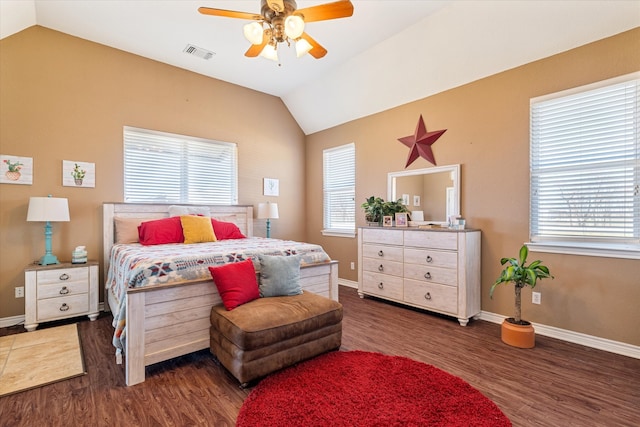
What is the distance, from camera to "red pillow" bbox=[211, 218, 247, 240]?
4.02m

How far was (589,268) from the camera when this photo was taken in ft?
8.87

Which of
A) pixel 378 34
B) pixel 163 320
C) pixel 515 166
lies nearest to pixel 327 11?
pixel 378 34

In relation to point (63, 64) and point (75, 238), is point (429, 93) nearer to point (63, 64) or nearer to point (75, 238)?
point (63, 64)

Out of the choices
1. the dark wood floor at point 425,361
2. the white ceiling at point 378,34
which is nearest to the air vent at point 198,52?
the white ceiling at point 378,34

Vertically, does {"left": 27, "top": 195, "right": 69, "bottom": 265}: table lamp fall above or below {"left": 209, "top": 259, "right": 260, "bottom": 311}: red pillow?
above

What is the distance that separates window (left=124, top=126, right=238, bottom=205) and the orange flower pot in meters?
4.00

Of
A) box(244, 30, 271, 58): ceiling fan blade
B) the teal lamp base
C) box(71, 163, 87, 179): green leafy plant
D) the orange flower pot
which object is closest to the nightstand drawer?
the teal lamp base

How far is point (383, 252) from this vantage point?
3922mm

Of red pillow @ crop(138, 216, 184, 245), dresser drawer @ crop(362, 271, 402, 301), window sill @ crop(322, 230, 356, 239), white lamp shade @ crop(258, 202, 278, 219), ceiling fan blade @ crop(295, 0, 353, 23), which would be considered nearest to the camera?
ceiling fan blade @ crop(295, 0, 353, 23)

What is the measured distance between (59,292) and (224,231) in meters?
1.81

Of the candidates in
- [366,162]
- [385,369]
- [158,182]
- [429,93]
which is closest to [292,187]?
[366,162]

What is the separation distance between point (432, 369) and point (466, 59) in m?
3.19

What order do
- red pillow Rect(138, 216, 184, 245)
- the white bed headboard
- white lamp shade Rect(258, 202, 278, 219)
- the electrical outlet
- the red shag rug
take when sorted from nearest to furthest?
1. the red shag rug
2. the electrical outlet
3. red pillow Rect(138, 216, 184, 245)
4. the white bed headboard
5. white lamp shade Rect(258, 202, 278, 219)

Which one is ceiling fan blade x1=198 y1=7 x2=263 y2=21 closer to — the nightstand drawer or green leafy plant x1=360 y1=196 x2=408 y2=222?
green leafy plant x1=360 y1=196 x2=408 y2=222
